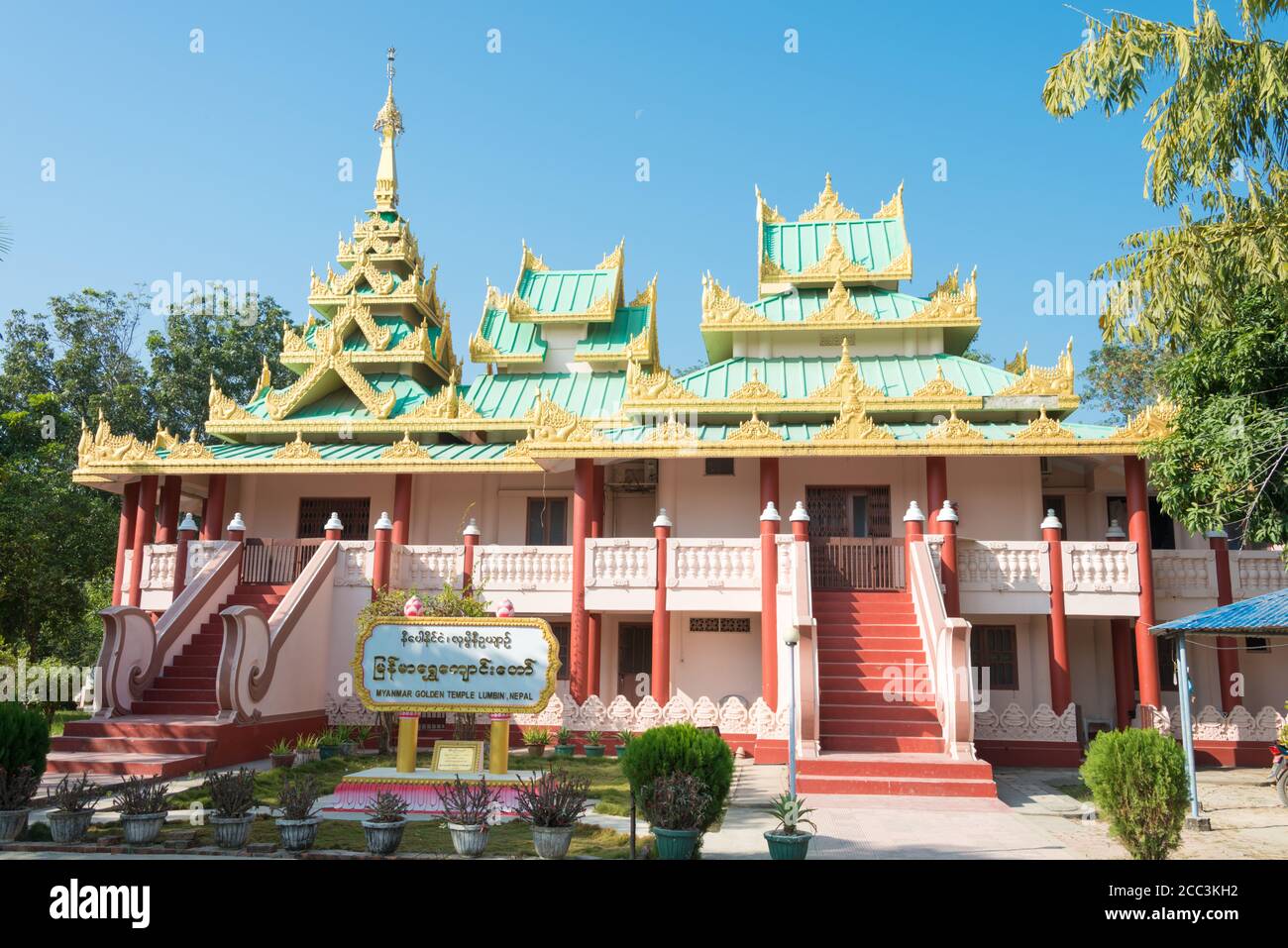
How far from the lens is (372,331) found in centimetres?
2316

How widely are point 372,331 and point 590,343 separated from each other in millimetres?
4964

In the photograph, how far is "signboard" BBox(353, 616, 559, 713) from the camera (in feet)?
38.8

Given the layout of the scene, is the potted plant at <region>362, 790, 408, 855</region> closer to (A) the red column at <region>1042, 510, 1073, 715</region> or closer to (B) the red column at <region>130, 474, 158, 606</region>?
(A) the red column at <region>1042, 510, 1073, 715</region>

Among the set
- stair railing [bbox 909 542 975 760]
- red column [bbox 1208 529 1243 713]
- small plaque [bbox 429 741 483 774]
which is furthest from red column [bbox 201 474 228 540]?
red column [bbox 1208 529 1243 713]

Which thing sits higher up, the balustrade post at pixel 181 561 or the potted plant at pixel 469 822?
the balustrade post at pixel 181 561

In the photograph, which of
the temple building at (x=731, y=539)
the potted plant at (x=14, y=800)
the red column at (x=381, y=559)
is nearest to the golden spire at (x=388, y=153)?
the temple building at (x=731, y=539)

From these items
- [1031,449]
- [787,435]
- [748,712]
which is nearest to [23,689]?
[748,712]

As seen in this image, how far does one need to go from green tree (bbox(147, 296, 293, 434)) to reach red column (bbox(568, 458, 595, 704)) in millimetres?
A: 23323

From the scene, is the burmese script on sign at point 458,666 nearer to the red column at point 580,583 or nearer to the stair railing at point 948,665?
the red column at point 580,583

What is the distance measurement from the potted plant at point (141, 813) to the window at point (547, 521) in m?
11.6

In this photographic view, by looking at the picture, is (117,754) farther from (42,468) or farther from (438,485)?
(42,468)

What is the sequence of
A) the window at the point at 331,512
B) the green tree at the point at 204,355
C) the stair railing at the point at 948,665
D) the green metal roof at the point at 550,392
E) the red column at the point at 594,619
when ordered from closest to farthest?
the stair railing at the point at 948,665, the red column at the point at 594,619, the window at the point at 331,512, the green metal roof at the point at 550,392, the green tree at the point at 204,355

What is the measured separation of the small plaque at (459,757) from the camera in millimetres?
11617

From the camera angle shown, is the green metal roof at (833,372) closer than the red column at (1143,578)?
No
